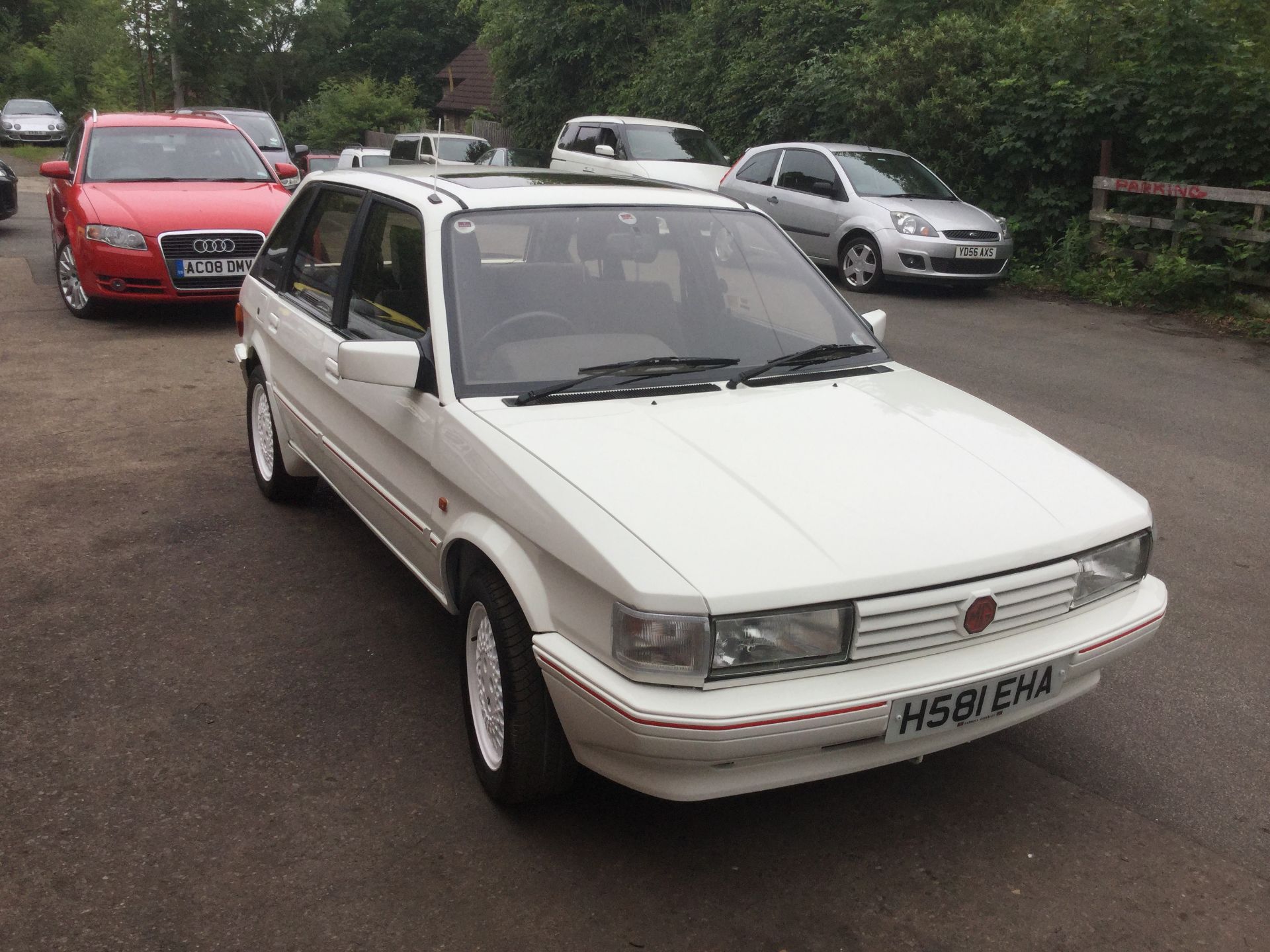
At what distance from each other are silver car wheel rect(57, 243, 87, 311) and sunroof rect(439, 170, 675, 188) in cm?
728

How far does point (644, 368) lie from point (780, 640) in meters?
1.25

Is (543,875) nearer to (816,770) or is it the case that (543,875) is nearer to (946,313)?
(816,770)

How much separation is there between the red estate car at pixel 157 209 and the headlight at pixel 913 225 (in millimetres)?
6142

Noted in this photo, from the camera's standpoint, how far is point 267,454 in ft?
19.0

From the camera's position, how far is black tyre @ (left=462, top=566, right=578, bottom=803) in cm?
299

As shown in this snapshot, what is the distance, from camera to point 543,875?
298 centimetres

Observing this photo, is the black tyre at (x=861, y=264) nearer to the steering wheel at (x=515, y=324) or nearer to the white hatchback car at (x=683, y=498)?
the white hatchback car at (x=683, y=498)

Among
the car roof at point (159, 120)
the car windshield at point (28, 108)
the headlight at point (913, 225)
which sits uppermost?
the car windshield at point (28, 108)

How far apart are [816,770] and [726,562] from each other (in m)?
0.55

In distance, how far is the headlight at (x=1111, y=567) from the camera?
3.12 meters

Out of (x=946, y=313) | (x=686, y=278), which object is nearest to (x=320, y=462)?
(x=686, y=278)

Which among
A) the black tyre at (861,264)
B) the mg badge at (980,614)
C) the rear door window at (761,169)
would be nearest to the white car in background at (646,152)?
the rear door window at (761,169)

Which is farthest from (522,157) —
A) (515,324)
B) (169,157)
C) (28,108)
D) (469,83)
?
(469,83)

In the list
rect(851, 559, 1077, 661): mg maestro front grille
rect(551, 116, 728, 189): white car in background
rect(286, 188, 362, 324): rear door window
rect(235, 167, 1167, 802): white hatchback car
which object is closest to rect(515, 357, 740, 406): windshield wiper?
rect(235, 167, 1167, 802): white hatchback car
